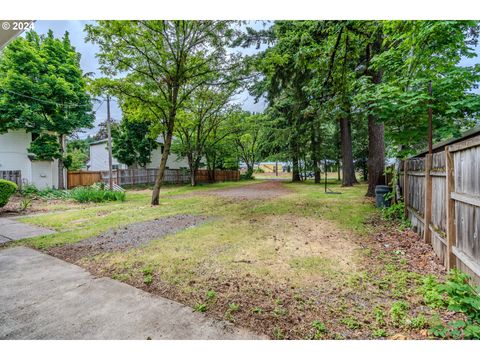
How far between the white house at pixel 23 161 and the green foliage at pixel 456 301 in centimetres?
1585

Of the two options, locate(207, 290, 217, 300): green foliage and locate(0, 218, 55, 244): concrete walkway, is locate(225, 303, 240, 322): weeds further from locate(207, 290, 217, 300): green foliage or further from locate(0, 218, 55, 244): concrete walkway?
locate(0, 218, 55, 244): concrete walkway

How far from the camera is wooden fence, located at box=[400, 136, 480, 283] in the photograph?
6.99ft

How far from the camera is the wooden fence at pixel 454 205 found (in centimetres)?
213

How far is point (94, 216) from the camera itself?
6.57 metres

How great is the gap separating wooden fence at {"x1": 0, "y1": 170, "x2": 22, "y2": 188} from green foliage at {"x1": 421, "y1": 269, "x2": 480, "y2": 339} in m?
15.3

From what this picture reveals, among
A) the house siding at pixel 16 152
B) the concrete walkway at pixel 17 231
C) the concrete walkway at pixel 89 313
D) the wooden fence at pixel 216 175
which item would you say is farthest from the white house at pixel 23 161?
the concrete walkway at pixel 89 313

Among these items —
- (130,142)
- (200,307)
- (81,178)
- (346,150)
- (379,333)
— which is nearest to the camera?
(379,333)

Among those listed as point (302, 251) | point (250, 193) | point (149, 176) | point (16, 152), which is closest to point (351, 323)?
point (302, 251)

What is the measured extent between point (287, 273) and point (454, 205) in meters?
1.93

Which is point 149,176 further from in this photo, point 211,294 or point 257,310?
point 257,310

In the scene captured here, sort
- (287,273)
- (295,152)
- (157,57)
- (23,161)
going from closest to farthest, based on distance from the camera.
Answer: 1. (287,273)
2. (157,57)
3. (23,161)
4. (295,152)

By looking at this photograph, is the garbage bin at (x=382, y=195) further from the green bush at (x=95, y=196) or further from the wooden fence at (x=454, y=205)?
the green bush at (x=95, y=196)

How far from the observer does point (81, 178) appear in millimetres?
15445

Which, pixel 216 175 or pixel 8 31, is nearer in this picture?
pixel 8 31
